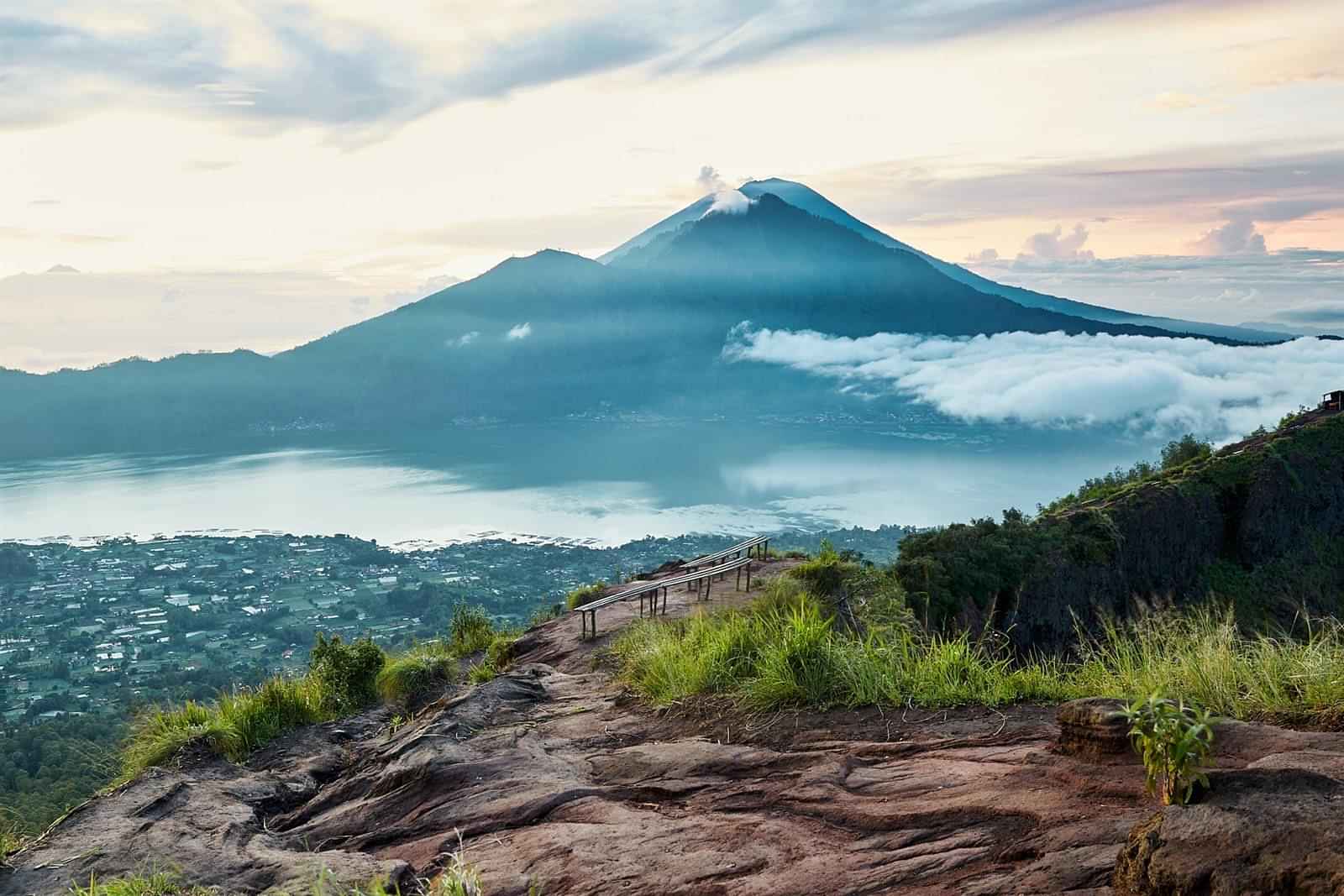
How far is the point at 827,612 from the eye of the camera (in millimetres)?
9570

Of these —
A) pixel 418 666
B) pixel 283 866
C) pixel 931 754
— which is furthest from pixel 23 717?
pixel 931 754

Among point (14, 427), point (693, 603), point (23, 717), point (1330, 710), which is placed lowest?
point (23, 717)

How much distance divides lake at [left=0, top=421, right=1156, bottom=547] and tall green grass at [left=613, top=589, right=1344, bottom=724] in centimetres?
8438

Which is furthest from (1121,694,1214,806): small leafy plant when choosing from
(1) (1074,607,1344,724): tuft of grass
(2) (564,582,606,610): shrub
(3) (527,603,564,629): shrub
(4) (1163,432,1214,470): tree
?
(4) (1163,432,1214,470): tree

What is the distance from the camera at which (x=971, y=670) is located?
6.13m

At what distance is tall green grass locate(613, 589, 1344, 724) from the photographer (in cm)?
492

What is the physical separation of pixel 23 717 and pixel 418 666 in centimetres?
2558

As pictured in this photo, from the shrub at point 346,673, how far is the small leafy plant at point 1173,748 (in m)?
7.90

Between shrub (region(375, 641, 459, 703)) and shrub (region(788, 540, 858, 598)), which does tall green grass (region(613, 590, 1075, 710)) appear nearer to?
shrub (region(375, 641, 459, 703))

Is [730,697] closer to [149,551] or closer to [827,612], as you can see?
[827,612]

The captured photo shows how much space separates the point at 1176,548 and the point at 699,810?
42445 millimetres

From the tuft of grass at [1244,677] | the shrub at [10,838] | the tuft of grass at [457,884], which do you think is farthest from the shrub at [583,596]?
the tuft of grass at [457,884]

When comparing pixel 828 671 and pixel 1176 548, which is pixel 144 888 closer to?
pixel 828 671

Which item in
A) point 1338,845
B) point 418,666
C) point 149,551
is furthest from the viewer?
point 149,551
